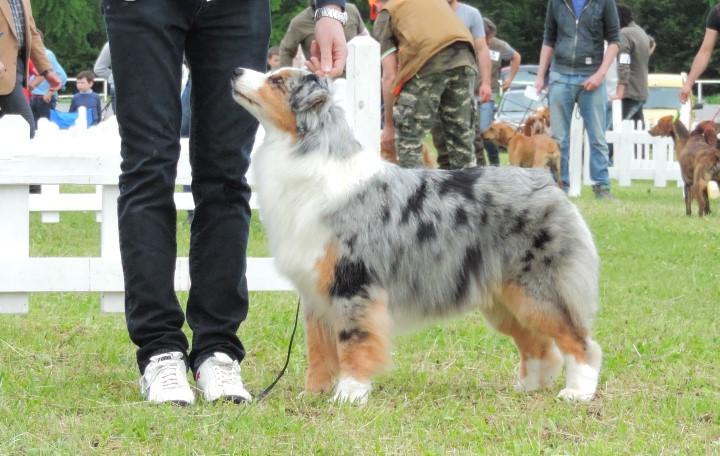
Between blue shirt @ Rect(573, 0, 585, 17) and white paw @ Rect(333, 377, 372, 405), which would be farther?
blue shirt @ Rect(573, 0, 585, 17)

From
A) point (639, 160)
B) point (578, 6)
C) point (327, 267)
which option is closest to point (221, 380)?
point (327, 267)

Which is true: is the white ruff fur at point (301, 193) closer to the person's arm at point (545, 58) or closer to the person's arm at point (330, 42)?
the person's arm at point (330, 42)

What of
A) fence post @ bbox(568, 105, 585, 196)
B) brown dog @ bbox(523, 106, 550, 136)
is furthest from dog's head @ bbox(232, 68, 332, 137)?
brown dog @ bbox(523, 106, 550, 136)

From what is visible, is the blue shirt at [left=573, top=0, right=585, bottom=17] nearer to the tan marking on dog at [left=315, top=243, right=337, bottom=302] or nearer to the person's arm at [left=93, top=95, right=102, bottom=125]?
the tan marking on dog at [left=315, top=243, right=337, bottom=302]

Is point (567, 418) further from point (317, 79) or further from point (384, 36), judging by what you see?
point (384, 36)

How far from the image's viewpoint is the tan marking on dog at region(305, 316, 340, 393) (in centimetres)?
417

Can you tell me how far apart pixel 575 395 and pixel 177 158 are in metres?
1.77

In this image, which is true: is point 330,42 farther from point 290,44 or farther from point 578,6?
point 578,6

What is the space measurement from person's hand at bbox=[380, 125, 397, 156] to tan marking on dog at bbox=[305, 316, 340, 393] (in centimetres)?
440

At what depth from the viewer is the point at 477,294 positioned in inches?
165

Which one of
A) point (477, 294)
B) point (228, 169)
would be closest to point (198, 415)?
point (228, 169)

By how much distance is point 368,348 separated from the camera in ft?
13.1

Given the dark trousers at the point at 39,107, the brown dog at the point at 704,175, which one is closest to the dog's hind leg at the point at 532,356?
the brown dog at the point at 704,175

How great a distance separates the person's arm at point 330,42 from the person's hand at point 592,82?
7.35m
